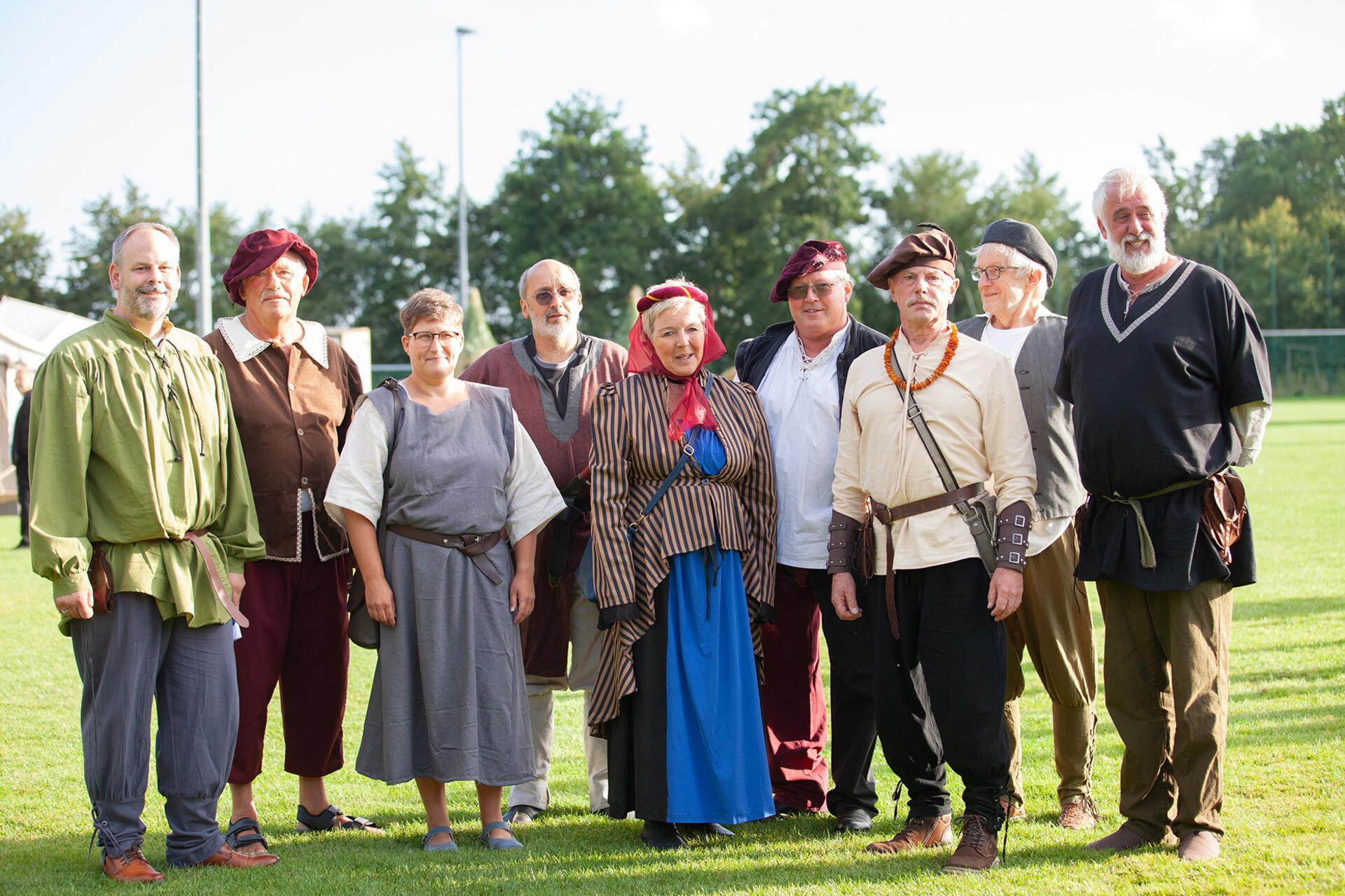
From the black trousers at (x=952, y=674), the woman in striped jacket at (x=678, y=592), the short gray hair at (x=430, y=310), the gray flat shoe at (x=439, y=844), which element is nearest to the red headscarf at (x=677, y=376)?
the woman in striped jacket at (x=678, y=592)

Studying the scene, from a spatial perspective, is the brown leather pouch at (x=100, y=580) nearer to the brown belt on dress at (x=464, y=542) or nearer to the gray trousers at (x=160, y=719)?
the gray trousers at (x=160, y=719)

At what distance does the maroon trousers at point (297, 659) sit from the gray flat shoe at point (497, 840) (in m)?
0.68

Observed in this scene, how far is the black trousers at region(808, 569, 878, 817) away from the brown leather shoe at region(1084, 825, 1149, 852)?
0.79 m

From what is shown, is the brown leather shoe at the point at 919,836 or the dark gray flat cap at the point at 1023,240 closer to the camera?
Result: the brown leather shoe at the point at 919,836

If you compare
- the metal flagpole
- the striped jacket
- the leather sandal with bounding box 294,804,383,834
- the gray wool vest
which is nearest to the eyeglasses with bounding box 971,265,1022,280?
the gray wool vest

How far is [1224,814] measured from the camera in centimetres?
418

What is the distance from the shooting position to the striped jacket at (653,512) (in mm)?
4160

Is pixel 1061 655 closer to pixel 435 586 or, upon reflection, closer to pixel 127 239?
pixel 435 586

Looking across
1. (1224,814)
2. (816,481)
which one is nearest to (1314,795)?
(1224,814)

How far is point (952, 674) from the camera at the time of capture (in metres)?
3.85

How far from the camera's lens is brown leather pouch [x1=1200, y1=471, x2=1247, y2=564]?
3752 millimetres

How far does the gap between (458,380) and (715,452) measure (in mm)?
996

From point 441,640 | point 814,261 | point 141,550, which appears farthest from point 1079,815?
point 141,550

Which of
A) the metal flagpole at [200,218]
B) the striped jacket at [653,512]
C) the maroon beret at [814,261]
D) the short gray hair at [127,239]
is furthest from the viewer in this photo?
the metal flagpole at [200,218]
